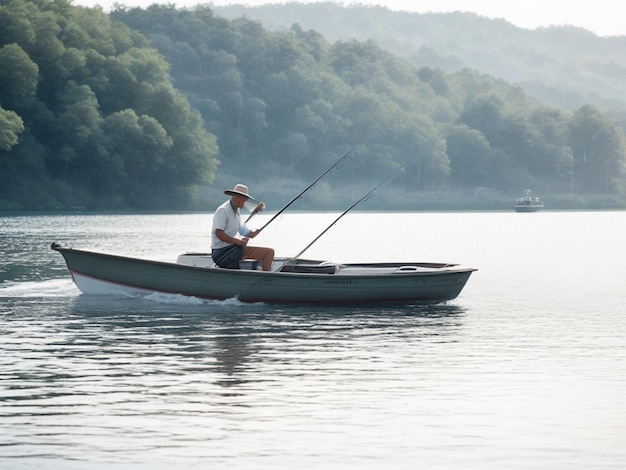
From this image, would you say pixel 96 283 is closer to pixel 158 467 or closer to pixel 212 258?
pixel 212 258

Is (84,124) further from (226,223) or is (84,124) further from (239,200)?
(239,200)

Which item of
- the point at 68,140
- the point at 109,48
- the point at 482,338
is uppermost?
the point at 109,48

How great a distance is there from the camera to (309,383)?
1494 cm

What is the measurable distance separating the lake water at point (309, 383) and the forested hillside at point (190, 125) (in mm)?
63557

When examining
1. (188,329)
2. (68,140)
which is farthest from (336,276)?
(68,140)

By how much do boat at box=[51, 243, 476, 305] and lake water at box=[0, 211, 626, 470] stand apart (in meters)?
0.28

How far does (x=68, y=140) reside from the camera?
97312 millimetres

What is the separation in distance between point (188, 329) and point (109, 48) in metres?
96.6

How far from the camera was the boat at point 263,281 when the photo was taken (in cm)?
2409

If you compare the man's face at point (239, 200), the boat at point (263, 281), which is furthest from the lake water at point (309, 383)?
the man's face at point (239, 200)

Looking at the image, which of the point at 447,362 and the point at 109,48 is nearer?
the point at 447,362

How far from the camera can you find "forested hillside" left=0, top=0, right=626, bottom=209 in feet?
318

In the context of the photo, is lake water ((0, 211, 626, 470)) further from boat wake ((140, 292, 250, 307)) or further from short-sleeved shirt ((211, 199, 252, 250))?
short-sleeved shirt ((211, 199, 252, 250))

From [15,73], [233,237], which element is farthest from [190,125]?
[233,237]
